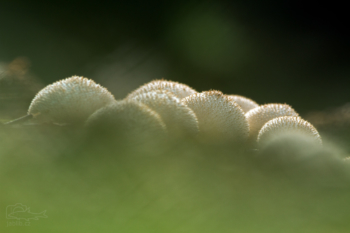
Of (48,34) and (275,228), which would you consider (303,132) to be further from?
(48,34)

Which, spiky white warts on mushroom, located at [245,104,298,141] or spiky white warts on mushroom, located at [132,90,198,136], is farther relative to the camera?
spiky white warts on mushroom, located at [245,104,298,141]

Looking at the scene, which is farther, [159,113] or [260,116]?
[260,116]

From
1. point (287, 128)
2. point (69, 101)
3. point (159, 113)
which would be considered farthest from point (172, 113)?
point (287, 128)

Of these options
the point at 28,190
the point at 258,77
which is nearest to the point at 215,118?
the point at 28,190

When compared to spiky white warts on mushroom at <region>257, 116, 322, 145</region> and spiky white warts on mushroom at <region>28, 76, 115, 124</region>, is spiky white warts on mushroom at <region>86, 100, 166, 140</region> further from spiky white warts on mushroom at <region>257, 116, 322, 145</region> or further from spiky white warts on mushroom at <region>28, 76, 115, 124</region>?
spiky white warts on mushroom at <region>257, 116, 322, 145</region>

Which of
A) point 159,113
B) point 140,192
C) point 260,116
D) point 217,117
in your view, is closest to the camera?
point 140,192

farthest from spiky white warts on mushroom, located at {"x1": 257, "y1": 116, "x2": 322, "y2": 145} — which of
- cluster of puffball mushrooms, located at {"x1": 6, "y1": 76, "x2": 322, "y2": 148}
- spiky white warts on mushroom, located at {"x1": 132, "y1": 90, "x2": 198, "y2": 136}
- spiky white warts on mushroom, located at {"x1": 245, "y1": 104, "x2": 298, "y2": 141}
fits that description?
spiky white warts on mushroom, located at {"x1": 132, "y1": 90, "x2": 198, "y2": 136}

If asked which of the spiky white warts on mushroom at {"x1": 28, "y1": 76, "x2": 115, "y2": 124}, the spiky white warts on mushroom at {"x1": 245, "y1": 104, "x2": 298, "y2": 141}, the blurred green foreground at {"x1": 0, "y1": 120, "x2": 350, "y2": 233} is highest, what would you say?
the spiky white warts on mushroom at {"x1": 245, "y1": 104, "x2": 298, "y2": 141}

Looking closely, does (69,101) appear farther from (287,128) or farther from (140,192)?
(287,128)
